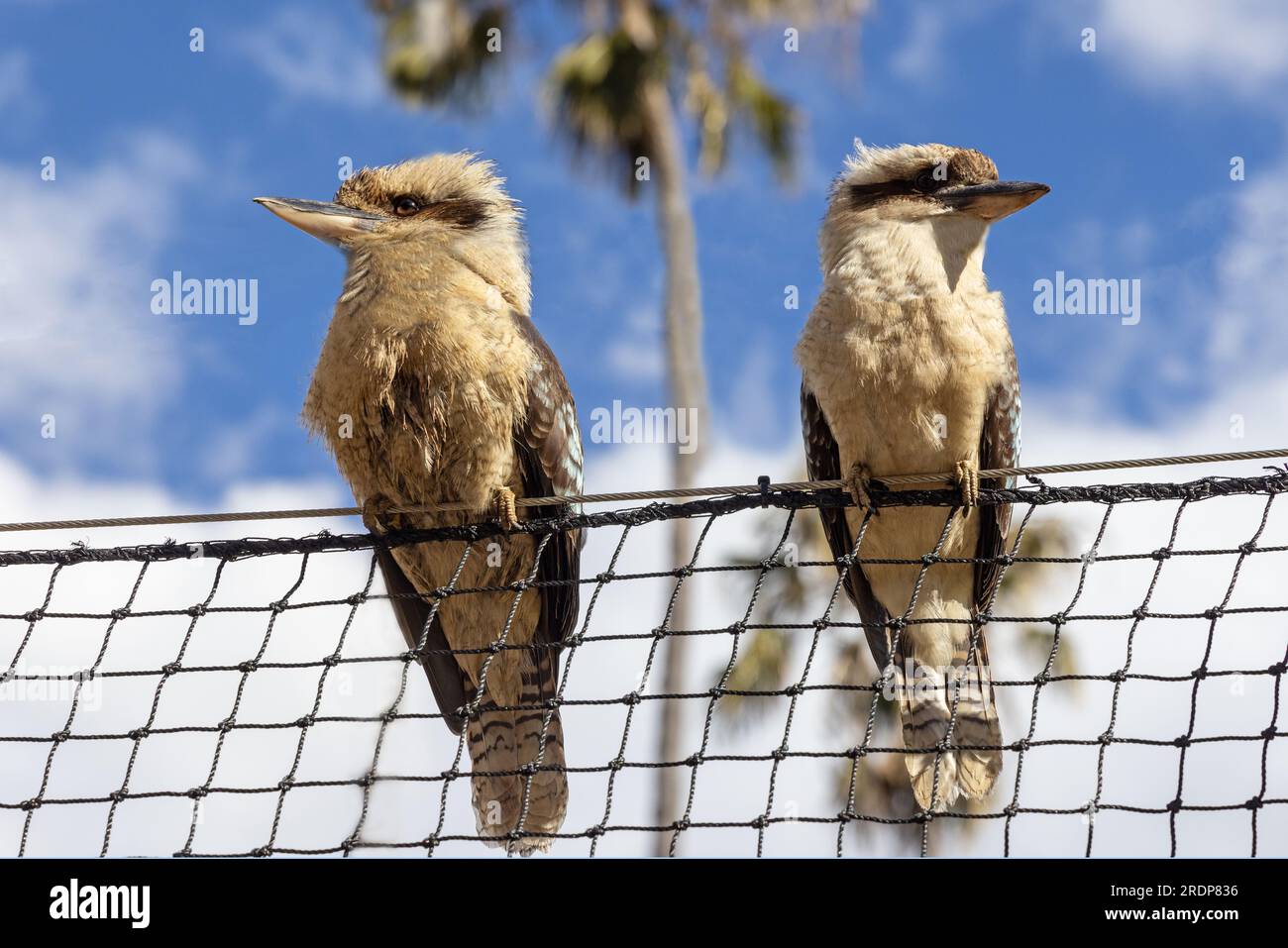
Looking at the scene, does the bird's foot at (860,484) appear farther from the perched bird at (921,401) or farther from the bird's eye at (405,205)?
the bird's eye at (405,205)

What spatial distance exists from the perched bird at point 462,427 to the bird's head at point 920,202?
1116mm

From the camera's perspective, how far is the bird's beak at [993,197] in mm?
4617

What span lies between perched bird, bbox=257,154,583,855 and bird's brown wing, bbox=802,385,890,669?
793 mm

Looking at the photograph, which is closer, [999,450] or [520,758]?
[999,450]

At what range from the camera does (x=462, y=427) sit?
452cm

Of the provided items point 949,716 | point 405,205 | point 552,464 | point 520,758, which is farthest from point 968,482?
point 405,205

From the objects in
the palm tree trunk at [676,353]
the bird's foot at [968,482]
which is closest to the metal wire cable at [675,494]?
the bird's foot at [968,482]

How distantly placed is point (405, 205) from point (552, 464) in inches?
43.5

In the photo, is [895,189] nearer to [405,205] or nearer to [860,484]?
[860,484]

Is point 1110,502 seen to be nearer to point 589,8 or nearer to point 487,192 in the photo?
point 487,192

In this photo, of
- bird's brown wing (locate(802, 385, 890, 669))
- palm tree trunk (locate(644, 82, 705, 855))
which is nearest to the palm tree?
palm tree trunk (locate(644, 82, 705, 855))
